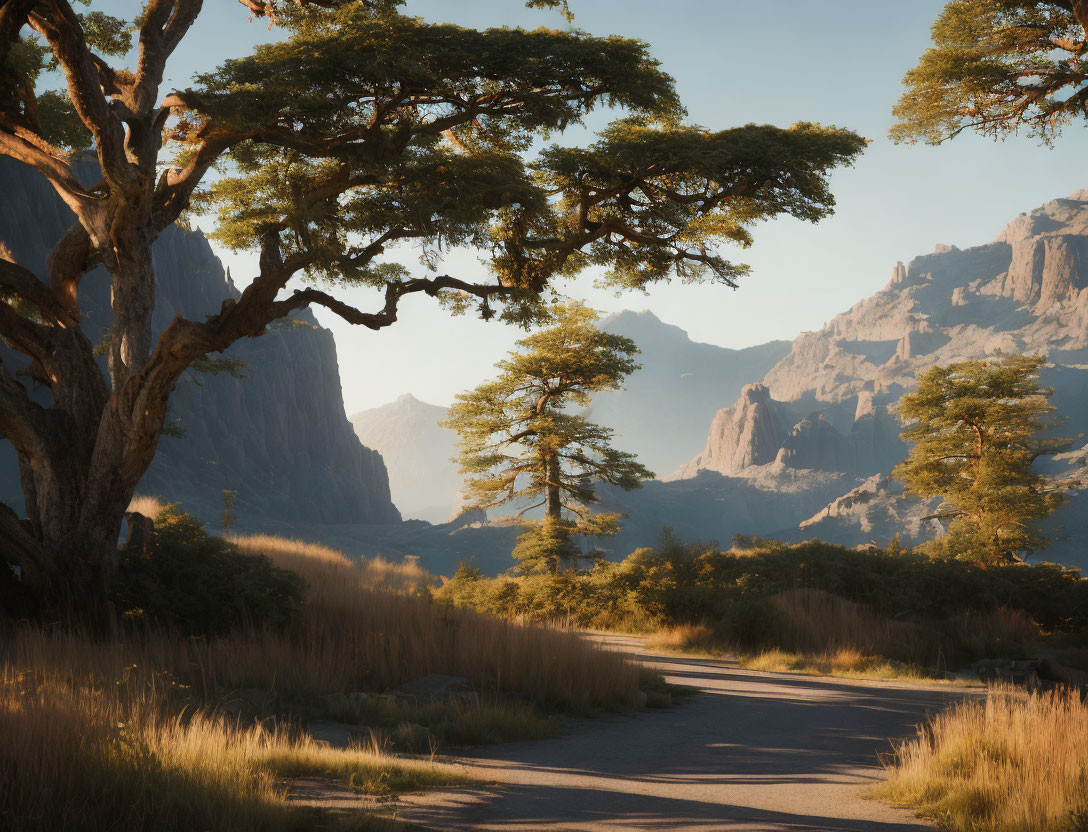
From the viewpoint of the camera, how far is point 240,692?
7.09 meters

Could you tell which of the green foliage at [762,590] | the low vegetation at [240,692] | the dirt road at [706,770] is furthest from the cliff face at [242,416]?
the dirt road at [706,770]

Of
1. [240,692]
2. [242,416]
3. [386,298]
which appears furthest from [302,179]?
[242,416]

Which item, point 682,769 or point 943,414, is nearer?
point 682,769

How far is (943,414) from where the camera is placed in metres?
33.9

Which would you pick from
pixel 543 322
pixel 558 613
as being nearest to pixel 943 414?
pixel 558 613

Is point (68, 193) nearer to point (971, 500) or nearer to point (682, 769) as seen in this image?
point (682, 769)

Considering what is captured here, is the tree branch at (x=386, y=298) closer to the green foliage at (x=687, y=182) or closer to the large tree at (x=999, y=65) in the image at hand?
the green foliage at (x=687, y=182)

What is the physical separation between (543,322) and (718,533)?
19048 cm

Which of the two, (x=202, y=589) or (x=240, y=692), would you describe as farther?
(x=202, y=589)

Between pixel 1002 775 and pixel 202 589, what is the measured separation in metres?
9.41

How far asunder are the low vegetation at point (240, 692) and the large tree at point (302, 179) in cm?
162

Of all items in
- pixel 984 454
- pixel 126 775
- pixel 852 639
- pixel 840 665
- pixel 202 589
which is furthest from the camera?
pixel 984 454

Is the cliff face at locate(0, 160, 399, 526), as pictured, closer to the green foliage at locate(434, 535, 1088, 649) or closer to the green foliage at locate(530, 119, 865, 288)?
the green foliage at locate(434, 535, 1088, 649)

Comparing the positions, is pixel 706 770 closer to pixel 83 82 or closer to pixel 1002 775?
pixel 1002 775
